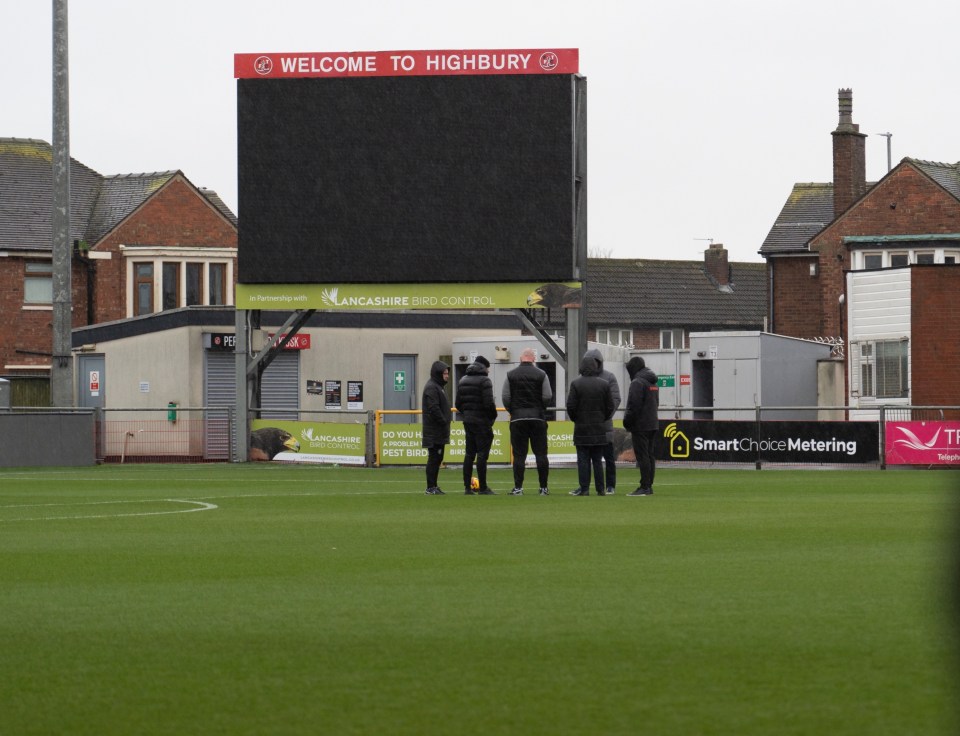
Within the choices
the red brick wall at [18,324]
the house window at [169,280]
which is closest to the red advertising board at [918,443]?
the house window at [169,280]

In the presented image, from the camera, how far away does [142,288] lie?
181ft

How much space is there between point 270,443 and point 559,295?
21.9 ft

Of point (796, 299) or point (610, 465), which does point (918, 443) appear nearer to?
point (610, 465)

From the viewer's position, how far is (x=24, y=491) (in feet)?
81.6

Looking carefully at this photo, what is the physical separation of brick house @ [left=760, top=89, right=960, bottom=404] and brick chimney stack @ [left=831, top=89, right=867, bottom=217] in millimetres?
33

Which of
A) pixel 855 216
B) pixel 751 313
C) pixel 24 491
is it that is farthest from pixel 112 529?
pixel 751 313

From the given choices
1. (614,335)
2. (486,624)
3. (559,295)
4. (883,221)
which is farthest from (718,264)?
(486,624)

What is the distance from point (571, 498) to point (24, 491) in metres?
7.92

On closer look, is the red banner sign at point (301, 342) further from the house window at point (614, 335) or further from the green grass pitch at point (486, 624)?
the house window at point (614, 335)

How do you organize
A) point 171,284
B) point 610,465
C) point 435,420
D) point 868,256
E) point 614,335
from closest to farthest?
1. point 435,420
2. point 610,465
3. point 171,284
4. point 868,256
5. point 614,335

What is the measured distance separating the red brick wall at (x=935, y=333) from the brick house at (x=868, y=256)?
0.02 meters

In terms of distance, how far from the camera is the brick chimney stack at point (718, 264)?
82.8m

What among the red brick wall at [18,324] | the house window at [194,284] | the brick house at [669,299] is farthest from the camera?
the brick house at [669,299]

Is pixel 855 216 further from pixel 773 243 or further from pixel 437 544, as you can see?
pixel 437 544
